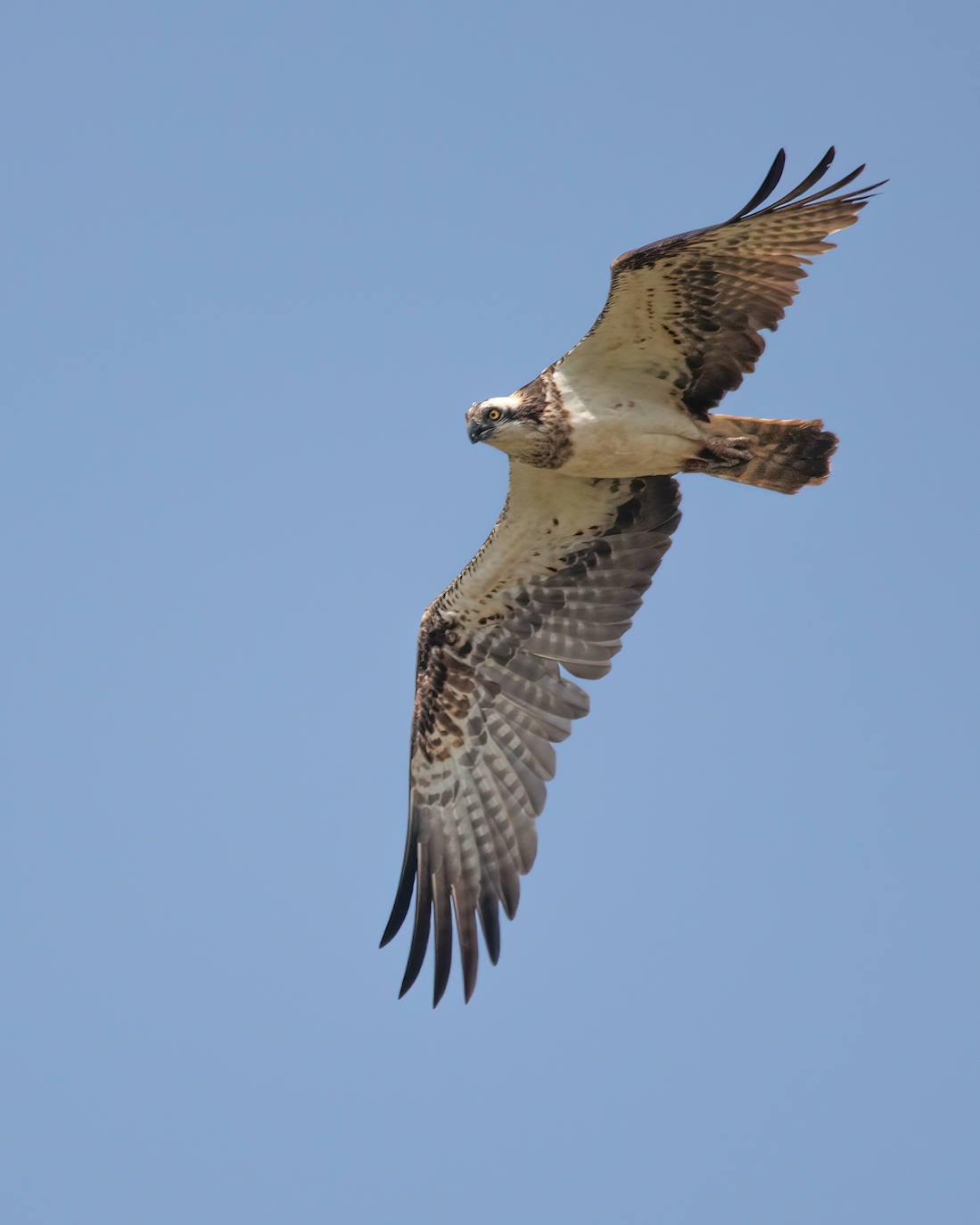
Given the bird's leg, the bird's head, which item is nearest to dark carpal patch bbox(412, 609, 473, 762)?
the bird's head

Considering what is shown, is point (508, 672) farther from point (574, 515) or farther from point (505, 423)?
point (505, 423)

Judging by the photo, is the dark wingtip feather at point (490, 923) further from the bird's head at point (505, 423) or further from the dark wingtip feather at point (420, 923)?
the bird's head at point (505, 423)

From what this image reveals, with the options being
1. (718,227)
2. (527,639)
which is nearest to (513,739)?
(527,639)

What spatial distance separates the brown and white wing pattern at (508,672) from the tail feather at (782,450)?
34.7 inches

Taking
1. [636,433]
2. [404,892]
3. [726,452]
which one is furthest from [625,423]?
[404,892]

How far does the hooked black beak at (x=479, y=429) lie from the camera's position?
36.3ft

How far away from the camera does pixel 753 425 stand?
11133mm

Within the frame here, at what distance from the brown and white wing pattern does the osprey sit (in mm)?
13

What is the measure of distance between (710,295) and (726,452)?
109cm

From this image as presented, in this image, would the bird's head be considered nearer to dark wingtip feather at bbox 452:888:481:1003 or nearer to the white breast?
the white breast

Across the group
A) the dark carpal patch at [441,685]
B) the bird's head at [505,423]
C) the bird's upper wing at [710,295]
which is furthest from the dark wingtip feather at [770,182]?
the dark carpal patch at [441,685]

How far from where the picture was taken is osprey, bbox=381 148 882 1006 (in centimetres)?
1049

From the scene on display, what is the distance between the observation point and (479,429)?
1107 centimetres

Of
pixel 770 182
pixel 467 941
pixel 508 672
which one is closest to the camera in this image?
pixel 770 182
